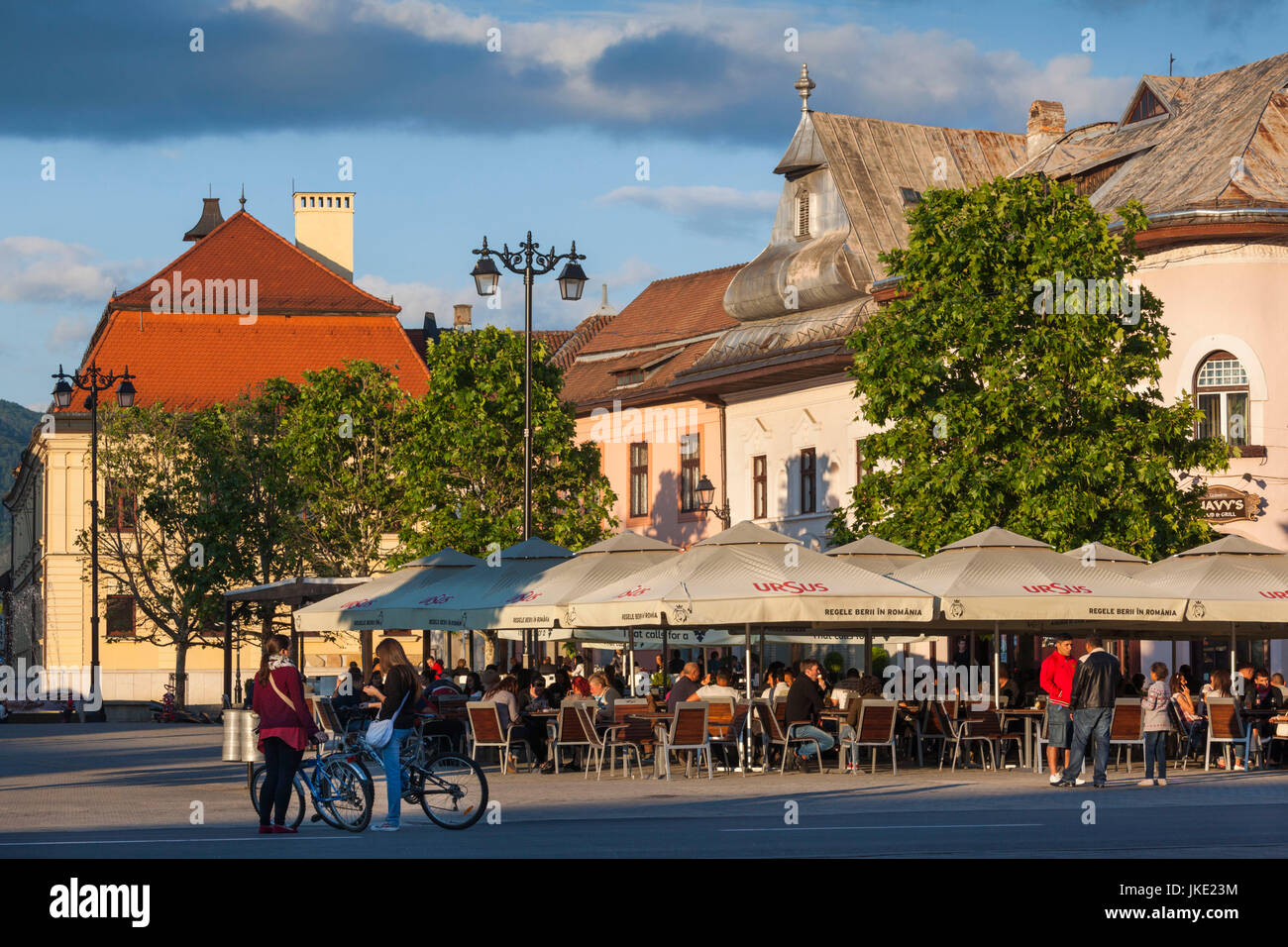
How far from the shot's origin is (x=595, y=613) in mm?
25219

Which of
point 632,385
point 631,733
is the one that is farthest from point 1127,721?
point 632,385

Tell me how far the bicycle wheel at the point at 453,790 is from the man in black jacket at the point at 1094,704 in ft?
26.5

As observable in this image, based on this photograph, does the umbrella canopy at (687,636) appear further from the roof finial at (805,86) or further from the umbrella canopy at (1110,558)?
the roof finial at (805,86)

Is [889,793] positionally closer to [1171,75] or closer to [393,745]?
[393,745]

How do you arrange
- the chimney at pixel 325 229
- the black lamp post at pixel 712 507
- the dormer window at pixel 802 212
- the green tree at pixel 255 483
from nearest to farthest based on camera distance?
the black lamp post at pixel 712 507 < the dormer window at pixel 802 212 < the green tree at pixel 255 483 < the chimney at pixel 325 229

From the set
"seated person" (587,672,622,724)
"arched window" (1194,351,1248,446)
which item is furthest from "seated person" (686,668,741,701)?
"arched window" (1194,351,1248,446)

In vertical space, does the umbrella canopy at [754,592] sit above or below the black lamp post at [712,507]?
below

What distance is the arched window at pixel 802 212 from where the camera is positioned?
175 ft

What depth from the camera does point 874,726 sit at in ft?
81.2

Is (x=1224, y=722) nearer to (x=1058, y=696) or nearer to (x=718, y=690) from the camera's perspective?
(x=1058, y=696)

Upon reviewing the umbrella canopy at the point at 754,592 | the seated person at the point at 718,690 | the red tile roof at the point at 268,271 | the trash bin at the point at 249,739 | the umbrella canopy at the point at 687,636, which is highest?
the red tile roof at the point at 268,271

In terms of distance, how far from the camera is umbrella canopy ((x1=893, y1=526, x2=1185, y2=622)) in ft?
80.5

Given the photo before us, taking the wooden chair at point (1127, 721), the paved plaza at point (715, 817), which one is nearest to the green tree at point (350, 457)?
the paved plaza at point (715, 817)
